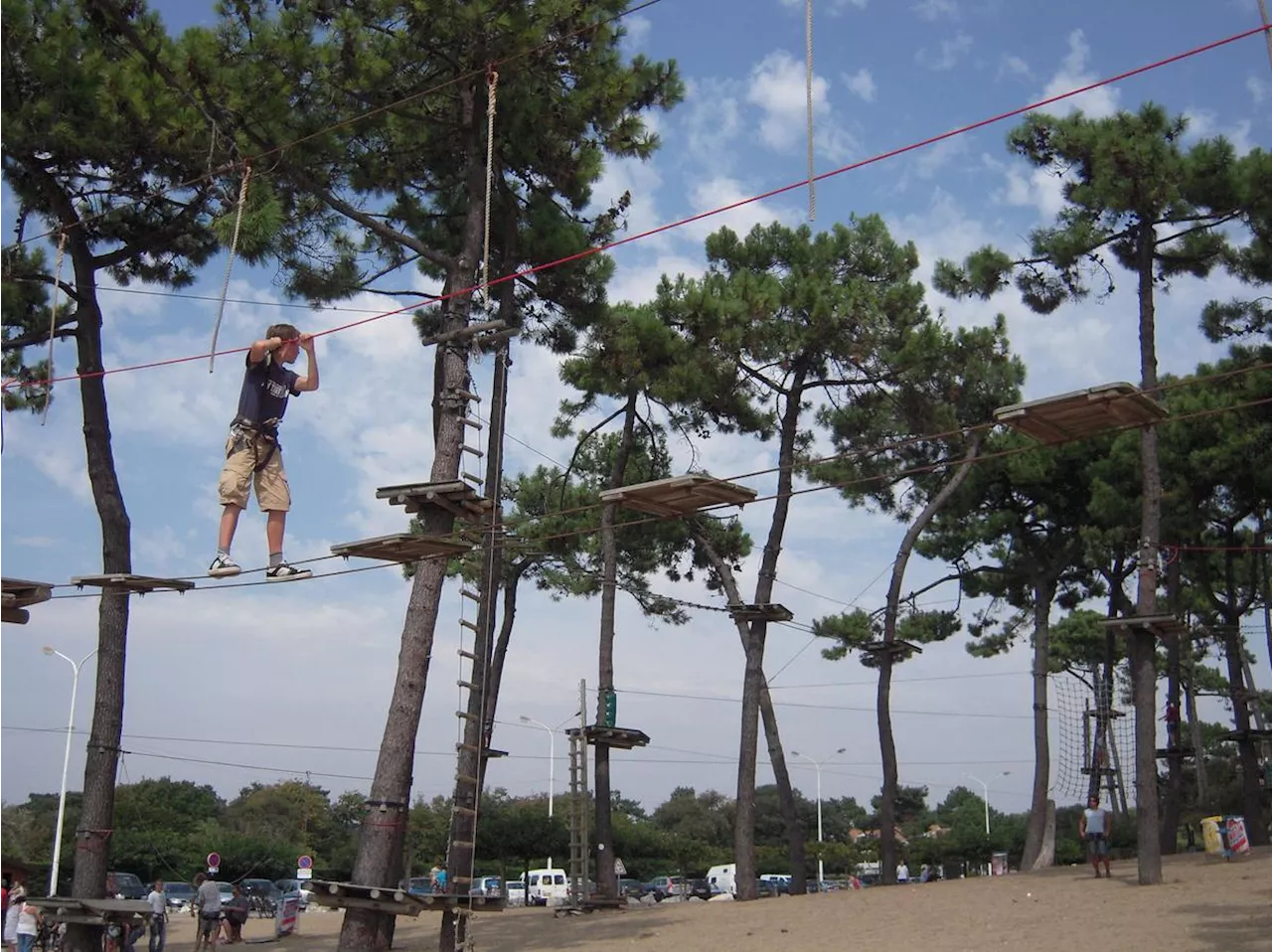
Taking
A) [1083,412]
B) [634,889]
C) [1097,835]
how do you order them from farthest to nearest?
[634,889] < [1097,835] < [1083,412]

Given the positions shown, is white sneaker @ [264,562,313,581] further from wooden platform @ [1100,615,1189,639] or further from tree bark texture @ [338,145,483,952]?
wooden platform @ [1100,615,1189,639]

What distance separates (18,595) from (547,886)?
30.4 meters

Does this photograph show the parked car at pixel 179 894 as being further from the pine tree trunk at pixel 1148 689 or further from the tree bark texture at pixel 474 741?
the pine tree trunk at pixel 1148 689

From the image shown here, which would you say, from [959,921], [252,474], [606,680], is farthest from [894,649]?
[252,474]

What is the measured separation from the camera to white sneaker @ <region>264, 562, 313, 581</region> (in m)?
9.02

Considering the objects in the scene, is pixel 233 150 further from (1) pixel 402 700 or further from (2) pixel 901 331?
(2) pixel 901 331

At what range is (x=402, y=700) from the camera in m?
11.9

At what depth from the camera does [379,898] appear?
10812mm

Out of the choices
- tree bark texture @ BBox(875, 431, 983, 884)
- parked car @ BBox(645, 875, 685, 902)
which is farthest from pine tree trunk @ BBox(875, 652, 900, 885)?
parked car @ BBox(645, 875, 685, 902)

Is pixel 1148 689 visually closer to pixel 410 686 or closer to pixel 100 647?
pixel 410 686

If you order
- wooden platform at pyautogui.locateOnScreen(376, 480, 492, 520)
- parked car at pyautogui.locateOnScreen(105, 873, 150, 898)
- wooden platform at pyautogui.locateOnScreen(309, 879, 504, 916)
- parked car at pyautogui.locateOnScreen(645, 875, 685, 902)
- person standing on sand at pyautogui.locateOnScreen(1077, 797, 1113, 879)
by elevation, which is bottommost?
parked car at pyautogui.locateOnScreen(645, 875, 685, 902)

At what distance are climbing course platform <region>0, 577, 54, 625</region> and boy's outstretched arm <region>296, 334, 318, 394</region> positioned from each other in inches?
151

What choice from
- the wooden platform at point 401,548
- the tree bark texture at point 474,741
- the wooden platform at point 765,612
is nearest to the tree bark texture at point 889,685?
the wooden platform at point 765,612

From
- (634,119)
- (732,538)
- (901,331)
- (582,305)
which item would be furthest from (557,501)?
(634,119)
